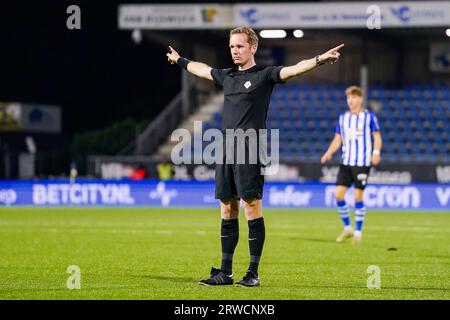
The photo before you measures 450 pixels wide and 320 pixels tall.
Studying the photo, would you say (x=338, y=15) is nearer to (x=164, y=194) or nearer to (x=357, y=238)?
(x=164, y=194)

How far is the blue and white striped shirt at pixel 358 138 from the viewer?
54.9 ft

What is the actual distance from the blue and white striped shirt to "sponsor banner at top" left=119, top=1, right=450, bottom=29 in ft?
60.6

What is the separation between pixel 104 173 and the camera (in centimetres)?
3412

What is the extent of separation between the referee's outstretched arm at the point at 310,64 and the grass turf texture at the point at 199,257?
6.18ft

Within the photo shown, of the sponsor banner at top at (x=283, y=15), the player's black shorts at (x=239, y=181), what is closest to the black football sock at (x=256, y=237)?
the player's black shorts at (x=239, y=181)

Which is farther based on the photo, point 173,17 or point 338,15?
point 173,17

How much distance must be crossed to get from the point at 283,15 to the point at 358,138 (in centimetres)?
1998

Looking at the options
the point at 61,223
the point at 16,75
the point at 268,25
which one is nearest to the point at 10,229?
the point at 61,223

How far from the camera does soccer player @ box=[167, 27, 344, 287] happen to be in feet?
31.6

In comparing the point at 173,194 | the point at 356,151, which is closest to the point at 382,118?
the point at 173,194

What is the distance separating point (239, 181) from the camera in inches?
A: 380

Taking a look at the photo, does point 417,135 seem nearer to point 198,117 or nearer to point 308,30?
point 308,30

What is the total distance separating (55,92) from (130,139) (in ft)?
33.7

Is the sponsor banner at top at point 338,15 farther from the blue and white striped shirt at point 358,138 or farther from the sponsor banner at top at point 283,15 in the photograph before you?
the blue and white striped shirt at point 358,138
